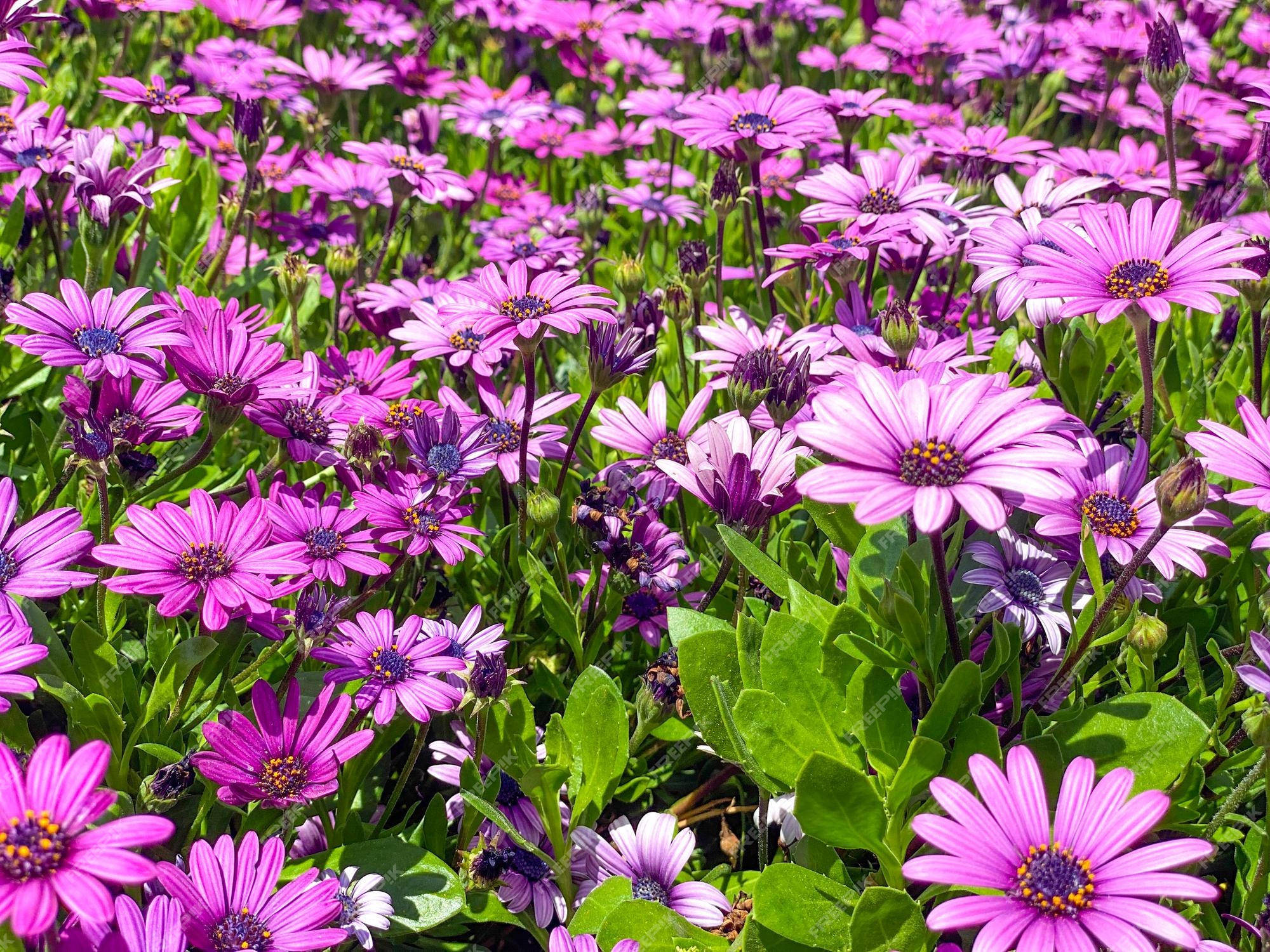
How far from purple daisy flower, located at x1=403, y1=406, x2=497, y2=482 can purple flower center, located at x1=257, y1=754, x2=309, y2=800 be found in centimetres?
57

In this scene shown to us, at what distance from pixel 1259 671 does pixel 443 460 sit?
129cm

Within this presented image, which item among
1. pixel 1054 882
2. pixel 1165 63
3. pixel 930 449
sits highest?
pixel 1165 63

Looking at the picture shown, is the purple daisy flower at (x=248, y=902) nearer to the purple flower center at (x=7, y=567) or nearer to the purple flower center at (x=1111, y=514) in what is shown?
the purple flower center at (x=7, y=567)

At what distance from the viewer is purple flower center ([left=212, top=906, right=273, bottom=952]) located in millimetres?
1312

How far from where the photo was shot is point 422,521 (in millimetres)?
1854

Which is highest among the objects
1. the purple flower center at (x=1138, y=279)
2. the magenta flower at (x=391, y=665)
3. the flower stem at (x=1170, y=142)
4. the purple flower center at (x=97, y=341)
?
the flower stem at (x=1170, y=142)

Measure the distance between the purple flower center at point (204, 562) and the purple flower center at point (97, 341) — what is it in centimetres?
→ 41

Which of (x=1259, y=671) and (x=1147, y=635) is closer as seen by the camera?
(x=1259, y=671)

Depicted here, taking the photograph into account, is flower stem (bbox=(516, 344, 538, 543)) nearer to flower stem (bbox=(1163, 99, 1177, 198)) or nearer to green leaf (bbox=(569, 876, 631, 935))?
green leaf (bbox=(569, 876, 631, 935))

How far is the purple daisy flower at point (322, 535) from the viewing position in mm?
1702

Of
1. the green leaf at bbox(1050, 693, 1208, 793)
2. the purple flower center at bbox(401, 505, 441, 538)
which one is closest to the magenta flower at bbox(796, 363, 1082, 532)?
the green leaf at bbox(1050, 693, 1208, 793)

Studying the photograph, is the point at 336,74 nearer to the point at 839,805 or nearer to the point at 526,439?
the point at 526,439

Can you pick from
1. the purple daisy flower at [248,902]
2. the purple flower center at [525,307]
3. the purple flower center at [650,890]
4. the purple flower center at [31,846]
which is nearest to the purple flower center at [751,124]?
the purple flower center at [525,307]

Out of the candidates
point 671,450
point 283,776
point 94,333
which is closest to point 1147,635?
point 671,450
